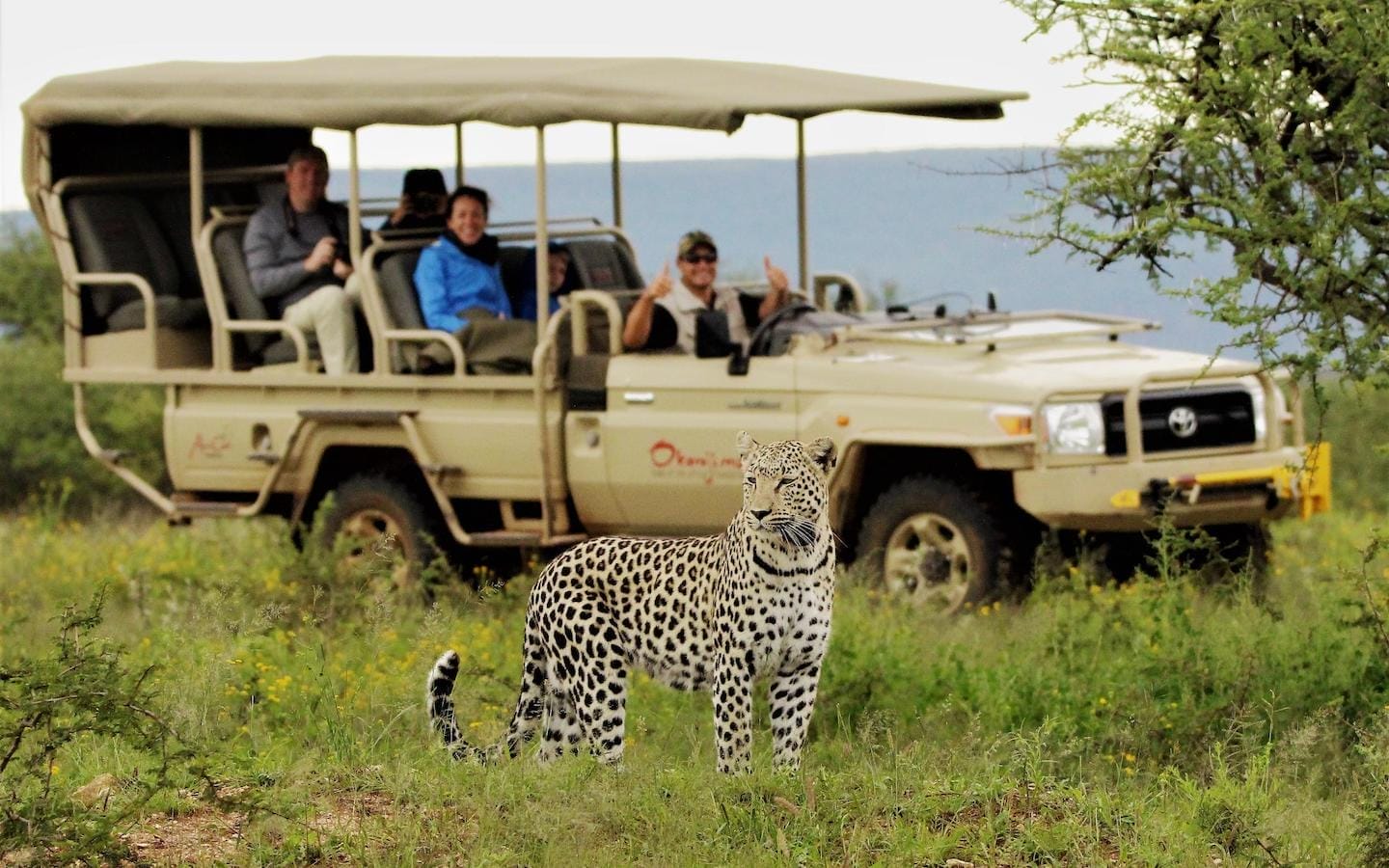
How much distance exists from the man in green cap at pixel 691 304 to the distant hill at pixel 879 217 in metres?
0.18

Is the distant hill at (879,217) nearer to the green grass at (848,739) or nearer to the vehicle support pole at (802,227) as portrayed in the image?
the vehicle support pole at (802,227)

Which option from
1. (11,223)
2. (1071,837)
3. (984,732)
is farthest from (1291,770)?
(11,223)

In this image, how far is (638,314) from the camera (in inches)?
468

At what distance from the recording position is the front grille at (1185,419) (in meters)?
11.1

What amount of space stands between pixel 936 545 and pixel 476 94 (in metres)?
3.11

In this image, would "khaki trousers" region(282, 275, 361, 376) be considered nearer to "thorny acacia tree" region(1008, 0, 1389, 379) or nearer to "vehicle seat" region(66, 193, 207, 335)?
"vehicle seat" region(66, 193, 207, 335)

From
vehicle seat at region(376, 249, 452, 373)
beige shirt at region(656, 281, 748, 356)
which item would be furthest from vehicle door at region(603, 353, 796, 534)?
vehicle seat at region(376, 249, 452, 373)

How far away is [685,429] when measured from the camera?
38.1ft

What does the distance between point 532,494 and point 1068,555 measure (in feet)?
8.54

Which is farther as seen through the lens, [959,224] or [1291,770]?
[959,224]

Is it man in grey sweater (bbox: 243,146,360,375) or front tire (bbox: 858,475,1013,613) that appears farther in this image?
man in grey sweater (bbox: 243,146,360,375)

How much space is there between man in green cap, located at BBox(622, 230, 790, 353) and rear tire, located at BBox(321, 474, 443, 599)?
5.02 ft

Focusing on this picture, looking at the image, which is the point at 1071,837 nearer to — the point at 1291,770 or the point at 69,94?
the point at 1291,770

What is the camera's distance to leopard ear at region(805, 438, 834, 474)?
7.37 metres
